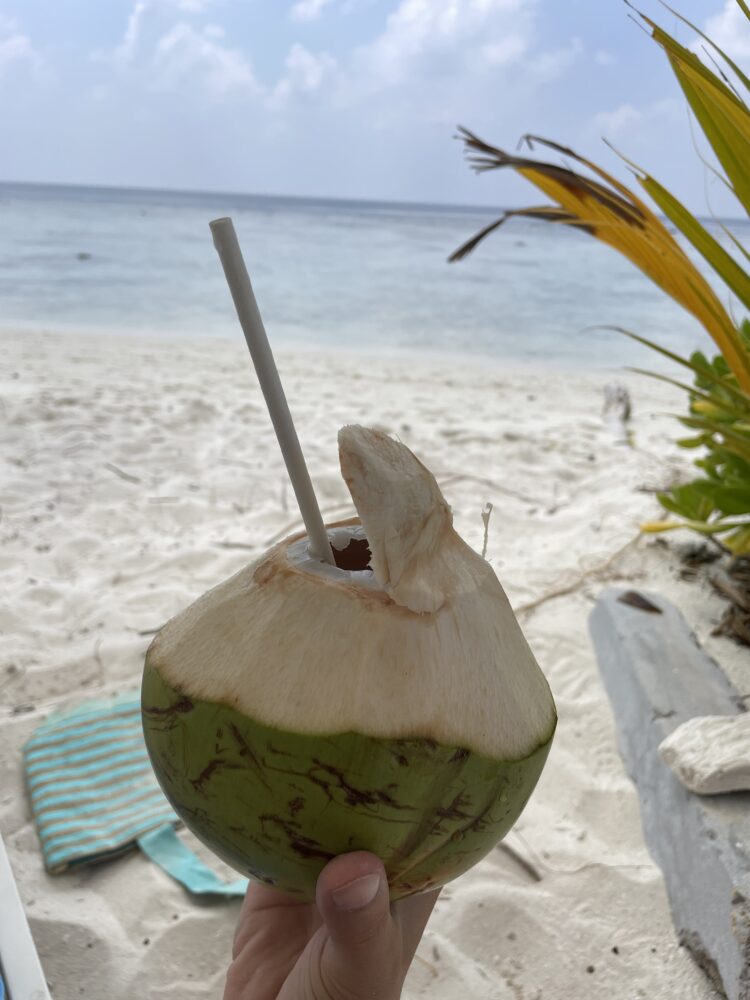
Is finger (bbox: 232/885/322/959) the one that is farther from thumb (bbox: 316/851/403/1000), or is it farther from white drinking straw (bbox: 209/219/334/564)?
white drinking straw (bbox: 209/219/334/564)

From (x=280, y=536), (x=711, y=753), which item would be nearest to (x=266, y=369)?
(x=711, y=753)

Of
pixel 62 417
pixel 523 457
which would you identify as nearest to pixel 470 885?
pixel 523 457

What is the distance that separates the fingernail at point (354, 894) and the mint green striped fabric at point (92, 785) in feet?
3.52

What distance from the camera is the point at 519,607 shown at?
2.39 metres

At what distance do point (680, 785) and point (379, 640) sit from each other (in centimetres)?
101

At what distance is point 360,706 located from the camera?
2.12ft

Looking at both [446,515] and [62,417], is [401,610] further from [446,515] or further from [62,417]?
[62,417]

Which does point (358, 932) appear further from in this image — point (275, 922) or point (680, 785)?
point (680, 785)

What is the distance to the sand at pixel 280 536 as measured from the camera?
4.52 feet

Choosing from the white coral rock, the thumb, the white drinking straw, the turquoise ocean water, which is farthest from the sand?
the turquoise ocean water

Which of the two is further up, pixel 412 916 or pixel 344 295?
pixel 344 295

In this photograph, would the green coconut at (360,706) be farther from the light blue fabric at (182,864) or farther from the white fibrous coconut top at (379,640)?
the light blue fabric at (182,864)

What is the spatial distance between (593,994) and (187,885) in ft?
2.38

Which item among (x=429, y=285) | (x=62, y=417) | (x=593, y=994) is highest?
(x=429, y=285)
